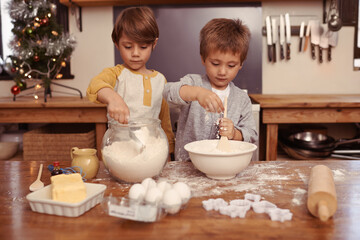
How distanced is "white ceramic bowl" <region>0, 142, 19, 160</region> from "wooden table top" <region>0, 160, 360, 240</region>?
4.79 feet

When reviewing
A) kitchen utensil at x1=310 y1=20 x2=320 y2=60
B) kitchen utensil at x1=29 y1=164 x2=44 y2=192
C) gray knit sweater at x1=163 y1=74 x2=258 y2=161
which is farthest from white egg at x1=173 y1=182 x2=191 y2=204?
kitchen utensil at x1=310 y1=20 x2=320 y2=60

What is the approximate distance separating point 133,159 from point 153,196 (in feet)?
0.63

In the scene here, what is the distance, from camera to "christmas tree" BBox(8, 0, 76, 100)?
91.0 inches

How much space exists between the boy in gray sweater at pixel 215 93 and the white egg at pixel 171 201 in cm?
33

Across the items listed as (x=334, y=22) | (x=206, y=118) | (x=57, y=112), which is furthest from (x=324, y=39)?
(x=57, y=112)

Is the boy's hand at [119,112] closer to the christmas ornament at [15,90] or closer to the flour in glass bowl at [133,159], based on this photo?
the flour in glass bowl at [133,159]

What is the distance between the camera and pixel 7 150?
2.31 m

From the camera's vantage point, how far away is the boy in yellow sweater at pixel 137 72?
138 cm

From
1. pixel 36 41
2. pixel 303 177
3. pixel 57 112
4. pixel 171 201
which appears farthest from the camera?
pixel 36 41

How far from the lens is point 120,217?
2.20 feet

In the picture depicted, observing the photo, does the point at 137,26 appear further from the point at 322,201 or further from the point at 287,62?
the point at 287,62

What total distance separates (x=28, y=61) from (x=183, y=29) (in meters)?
1.13

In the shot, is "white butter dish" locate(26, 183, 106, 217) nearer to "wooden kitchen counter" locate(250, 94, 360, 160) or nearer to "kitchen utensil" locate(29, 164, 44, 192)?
"kitchen utensil" locate(29, 164, 44, 192)

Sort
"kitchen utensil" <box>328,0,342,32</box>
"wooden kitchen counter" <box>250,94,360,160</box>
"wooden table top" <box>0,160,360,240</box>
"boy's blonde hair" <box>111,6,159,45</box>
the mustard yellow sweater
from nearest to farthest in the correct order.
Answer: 1. "wooden table top" <box>0,160,360,240</box>
2. "boy's blonde hair" <box>111,6,159,45</box>
3. the mustard yellow sweater
4. "wooden kitchen counter" <box>250,94,360,160</box>
5. "kitchen utensil" <box>328,0,342,32</box>
